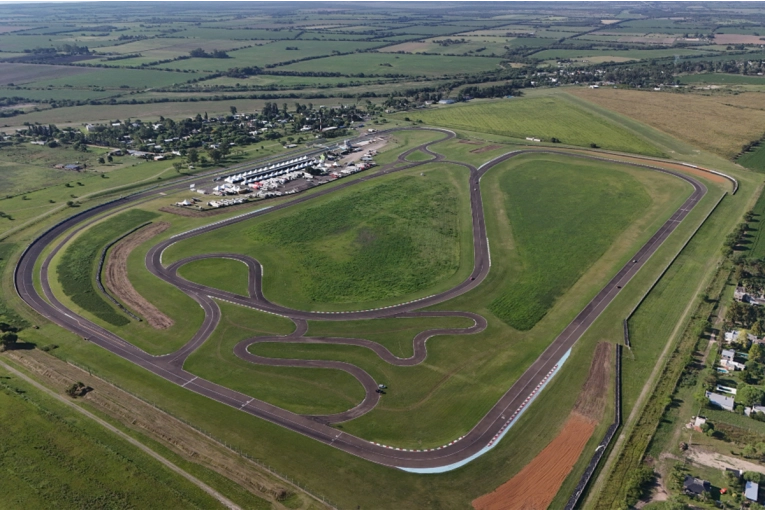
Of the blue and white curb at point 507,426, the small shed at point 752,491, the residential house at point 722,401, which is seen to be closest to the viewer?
the small shed at point 752,491

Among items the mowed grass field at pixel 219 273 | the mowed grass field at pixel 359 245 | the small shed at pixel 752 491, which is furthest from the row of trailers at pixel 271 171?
the small shed at pixel 752 491

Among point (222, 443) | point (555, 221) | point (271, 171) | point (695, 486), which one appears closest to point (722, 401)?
point (695, 486)

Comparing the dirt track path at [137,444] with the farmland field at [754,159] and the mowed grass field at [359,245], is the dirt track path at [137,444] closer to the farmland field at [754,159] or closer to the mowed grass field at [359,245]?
the mowed grass field at [359,245]

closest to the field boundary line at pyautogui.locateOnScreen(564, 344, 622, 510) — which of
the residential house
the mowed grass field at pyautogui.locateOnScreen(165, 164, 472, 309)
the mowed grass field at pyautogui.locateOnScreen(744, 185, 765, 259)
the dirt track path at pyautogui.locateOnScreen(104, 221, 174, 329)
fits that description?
the residential house

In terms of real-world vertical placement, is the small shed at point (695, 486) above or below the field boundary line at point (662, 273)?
below

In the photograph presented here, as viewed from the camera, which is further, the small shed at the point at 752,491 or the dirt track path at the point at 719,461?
the dirt track path at the point at 719,461

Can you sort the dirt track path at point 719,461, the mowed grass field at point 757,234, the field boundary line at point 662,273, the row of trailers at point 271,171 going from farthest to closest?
the row of trailers at point 271,171, the mowed grass field at point 757,234, the field boundary line at point 662,273, the dirt track path at point 719,461

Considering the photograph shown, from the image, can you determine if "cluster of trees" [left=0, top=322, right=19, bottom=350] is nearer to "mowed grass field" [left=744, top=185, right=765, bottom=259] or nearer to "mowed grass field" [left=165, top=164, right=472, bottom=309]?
"mowed grass field" [left=165, top=164, right=472, bottom=309]
